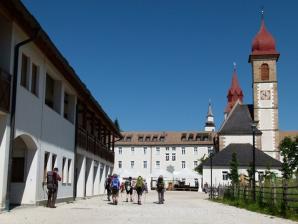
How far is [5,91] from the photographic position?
16.1m

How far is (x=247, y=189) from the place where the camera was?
28688 millimetres

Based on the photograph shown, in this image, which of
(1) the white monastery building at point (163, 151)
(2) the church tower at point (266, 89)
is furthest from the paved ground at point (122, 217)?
(1) the white monastery building at point (163, 151)

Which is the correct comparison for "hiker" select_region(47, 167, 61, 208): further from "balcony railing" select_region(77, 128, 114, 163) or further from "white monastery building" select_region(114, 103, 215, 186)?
"white monastery building" select_region(114, 103, 215, 186)

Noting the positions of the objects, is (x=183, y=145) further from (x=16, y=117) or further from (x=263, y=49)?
(x=16, y=117)

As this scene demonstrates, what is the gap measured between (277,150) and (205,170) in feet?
48.1

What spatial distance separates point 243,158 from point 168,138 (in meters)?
38.9

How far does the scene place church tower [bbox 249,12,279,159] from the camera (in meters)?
81.6

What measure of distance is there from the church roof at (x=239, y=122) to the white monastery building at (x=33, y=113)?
5310 centimetres

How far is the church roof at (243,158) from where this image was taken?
7281cm

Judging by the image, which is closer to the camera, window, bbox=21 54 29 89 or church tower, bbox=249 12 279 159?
window, bbox=21 54 29 89

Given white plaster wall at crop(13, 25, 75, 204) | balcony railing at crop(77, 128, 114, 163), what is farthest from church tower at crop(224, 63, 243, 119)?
white plaster wall at crop(13, 25, 75, 204)

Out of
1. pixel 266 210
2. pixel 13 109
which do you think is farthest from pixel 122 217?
pixel 266 210

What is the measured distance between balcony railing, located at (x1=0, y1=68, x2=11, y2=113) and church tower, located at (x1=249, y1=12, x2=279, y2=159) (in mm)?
68458

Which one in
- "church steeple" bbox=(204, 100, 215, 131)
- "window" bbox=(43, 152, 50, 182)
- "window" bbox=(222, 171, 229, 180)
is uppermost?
"church steeple" bbox=(204, 100, 215, 131)
